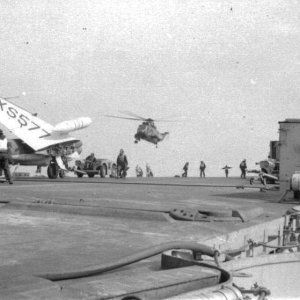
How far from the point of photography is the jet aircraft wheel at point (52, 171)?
2319 centimetres

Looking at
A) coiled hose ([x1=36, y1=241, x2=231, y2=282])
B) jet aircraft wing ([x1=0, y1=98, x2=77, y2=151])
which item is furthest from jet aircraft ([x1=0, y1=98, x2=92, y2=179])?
coiled hose ([x1=36, y1=241, x2=231, y2=282])

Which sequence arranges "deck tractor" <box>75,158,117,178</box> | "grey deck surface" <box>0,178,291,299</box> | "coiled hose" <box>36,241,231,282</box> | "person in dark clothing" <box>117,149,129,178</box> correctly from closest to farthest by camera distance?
"coiled hose" <box>36,241,231,282</box>
"grey deck surface" <box>0,178,291,299</box>
"person in dark clothing" <box>117,149,129,178</box>
"deck tractor" <box>75,158,117,178</box>

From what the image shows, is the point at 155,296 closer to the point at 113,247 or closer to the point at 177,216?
the point at 113,247

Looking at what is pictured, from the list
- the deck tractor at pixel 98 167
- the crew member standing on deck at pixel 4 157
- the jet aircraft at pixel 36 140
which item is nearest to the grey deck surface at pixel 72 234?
the crew member standing on deck at pixel 4 157

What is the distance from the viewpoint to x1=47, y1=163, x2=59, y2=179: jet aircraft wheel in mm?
23188

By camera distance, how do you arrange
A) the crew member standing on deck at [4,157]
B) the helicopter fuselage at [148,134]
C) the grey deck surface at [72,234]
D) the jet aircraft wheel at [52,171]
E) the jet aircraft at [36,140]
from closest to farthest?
the grey deck surface at [72,234], the crew member standing on deck at [4,157], the jet aircraft wheel at [52,171], the jet aircraft at [36,140], the helicopter fuselage at [148,134]

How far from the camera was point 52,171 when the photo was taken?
23266mm

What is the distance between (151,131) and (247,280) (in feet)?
118

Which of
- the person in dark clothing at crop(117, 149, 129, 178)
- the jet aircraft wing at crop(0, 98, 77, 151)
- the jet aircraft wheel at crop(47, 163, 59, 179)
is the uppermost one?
the jet aircraft wing at crop(0, 98, 77, 151)

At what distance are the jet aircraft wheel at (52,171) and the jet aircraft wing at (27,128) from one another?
97 centimetres

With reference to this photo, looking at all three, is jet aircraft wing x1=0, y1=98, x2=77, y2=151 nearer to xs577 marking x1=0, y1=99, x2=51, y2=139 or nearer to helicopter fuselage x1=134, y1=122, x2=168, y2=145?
xs577 marking x1=0, y1=99, x2=51, y2=139

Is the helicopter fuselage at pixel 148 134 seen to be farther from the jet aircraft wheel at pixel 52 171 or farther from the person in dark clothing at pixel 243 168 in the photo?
the jet aircraft wheel at pixel 52 171

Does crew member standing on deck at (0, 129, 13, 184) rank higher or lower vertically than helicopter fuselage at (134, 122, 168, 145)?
lower

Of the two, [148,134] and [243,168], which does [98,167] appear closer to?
[148,134]
